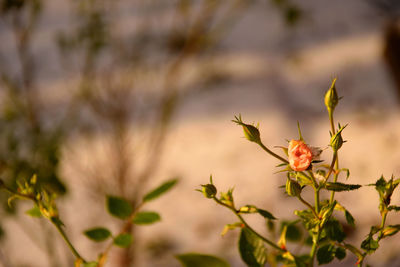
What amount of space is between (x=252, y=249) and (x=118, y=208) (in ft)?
0.45

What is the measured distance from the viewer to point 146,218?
0.38m

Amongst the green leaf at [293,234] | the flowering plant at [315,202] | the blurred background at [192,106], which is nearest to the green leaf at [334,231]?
the flowering plant at [315,202]

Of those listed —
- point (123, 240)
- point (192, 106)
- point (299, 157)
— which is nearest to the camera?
point (299, 157)

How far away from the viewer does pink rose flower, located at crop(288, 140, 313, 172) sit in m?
0.24

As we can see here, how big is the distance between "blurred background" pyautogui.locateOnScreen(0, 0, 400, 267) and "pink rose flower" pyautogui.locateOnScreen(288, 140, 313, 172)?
612mm

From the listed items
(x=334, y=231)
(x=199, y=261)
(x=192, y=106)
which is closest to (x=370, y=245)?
(x=334, y=231)

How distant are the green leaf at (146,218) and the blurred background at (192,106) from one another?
0.50m

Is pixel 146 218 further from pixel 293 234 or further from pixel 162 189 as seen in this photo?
pixel 293 234

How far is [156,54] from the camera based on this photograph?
5.57 feet

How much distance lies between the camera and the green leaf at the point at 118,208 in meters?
0.38

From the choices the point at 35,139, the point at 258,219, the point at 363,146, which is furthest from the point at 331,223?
the point at 363,146

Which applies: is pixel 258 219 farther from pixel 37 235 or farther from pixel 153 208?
pixel 37 235

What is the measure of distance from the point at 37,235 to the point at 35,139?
677mm

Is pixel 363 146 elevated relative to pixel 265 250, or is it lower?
lower
